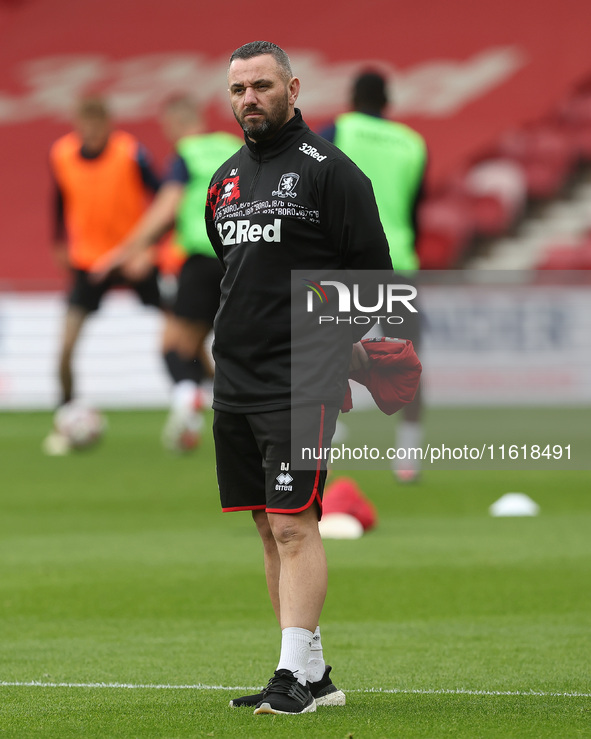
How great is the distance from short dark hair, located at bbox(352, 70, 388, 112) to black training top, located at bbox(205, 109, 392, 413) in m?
5.07

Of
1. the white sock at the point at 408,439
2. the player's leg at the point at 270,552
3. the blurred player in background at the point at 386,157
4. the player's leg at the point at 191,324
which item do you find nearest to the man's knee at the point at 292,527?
the player's leg at the point at 270,552

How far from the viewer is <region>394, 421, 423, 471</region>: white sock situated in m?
10.0

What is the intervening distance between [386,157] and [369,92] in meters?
0.44

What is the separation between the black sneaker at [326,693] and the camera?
13.9 ft

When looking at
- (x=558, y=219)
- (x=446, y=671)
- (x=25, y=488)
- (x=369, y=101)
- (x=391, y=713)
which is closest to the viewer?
(x=391, y=713)

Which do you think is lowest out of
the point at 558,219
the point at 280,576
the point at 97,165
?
the point at 280,576

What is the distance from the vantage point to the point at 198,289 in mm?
11797

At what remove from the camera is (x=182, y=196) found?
1170cm

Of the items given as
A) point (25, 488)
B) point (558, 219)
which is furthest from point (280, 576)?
point (558, 219)

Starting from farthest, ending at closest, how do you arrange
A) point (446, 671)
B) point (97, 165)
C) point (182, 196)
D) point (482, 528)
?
point (97, 165)
point (182, 196)
point (482, 528)
point (446, 671)

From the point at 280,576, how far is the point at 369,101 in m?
5.60

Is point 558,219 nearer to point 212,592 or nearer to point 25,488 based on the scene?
point 25,488

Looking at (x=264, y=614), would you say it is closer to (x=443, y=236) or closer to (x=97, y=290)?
(x=97, y=290)

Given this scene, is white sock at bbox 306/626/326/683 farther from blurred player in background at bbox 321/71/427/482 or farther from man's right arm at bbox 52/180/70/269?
man's right arm at bbox 52/180/70/269
